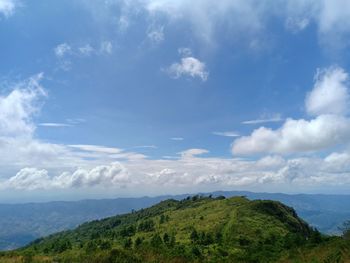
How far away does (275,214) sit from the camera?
13812cm

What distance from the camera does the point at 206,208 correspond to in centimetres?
16325

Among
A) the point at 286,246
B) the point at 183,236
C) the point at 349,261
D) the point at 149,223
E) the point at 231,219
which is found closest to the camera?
the point at 349,261

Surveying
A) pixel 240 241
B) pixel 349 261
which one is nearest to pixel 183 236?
pixel 240 241

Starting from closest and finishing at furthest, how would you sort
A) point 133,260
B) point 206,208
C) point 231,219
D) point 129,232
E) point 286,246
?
1. point 133,260
2. point 286,246
3. point 231,219
4. point 129,232
5. point 206,208

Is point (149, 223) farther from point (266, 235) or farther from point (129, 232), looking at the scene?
point (266, 235)

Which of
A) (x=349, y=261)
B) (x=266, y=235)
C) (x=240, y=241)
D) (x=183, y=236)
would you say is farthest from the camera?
(x=183, y=236)

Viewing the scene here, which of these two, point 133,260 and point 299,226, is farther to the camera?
point 299,226

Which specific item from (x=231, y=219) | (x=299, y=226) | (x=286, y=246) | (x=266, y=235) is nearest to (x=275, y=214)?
(x=299, y=226)

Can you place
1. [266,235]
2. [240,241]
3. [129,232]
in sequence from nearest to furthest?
[240,241], [266,235], [129,232]

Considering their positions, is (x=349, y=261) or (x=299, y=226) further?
(x=299, y=226)

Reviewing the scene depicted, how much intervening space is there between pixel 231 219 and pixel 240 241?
88.3ft

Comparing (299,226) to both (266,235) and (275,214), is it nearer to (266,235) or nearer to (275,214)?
(275,214)

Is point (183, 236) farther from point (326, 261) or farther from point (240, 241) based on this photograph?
point (326, 261)

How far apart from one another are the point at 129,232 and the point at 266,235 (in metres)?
57.3
